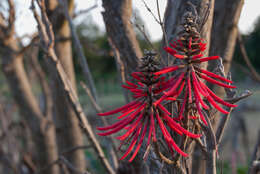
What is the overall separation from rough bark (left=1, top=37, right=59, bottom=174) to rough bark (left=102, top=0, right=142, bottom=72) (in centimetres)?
122

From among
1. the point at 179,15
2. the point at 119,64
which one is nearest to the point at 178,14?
the point at 179,15

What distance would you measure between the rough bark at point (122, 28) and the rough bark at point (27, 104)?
1.22 metres

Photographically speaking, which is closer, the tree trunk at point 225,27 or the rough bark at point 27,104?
the tree trunk at point 225,27

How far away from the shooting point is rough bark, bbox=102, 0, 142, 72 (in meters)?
0.82

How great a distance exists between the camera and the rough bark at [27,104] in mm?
1812

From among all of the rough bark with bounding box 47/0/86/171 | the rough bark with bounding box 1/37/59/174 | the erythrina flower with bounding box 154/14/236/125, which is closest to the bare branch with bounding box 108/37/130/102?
the erythrina flower with bounding box 154/14/236/125

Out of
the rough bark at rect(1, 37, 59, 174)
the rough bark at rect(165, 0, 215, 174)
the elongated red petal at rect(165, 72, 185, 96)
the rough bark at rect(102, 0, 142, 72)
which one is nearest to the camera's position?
the elongated red petal at rect(165, 72, 185, 96)

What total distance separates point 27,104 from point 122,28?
1.32m

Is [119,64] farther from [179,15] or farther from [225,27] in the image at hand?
[225,27]

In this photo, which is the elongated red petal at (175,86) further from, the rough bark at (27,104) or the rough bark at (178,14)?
the rough bark at (27,104)

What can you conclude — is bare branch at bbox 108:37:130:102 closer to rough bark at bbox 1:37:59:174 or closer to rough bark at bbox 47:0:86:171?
rough bark at bbox 47:0:86:171

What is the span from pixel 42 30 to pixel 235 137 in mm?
2635

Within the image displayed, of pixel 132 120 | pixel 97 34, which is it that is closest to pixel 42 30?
pixel 132 120

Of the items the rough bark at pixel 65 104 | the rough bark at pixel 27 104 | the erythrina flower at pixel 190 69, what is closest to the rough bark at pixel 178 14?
the erythrina flower at pixel 190 69
